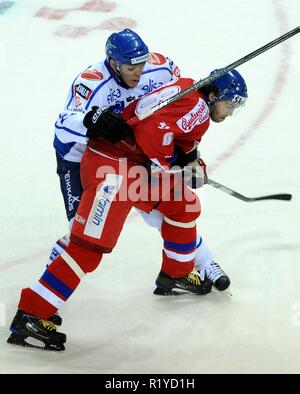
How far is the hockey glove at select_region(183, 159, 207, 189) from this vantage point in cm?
393

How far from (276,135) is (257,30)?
3.91ft

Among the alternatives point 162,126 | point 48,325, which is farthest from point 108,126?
point 48,325

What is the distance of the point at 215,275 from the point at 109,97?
0.87 meters

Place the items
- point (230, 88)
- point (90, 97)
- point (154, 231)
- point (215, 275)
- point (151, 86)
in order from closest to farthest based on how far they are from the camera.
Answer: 1. point (230, 88)
2. point (90, 97)
3. point (151, 86)
4. point (215, 275)
5. point (154, 231)

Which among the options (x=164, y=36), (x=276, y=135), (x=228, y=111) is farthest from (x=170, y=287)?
(x=164, y=36)

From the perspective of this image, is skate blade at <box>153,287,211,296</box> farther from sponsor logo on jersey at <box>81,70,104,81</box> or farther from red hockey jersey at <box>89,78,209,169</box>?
sponsor logo on jersey at <box>81,70,104,81</box>

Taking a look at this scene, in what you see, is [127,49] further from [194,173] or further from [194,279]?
[194,279]

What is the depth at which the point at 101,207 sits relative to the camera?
364 cm

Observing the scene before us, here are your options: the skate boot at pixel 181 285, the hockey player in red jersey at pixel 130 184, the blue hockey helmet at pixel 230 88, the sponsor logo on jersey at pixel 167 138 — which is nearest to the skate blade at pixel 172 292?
the skate boot at pixel 181 285

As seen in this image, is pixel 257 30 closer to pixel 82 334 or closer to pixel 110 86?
pixel 110 86

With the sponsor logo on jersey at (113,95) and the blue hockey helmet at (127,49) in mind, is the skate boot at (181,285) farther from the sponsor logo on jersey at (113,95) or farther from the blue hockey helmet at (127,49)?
the blue hockey helmet at (127,49)

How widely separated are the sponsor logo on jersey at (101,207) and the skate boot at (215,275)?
67 centimetres

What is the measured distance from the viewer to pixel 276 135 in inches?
201

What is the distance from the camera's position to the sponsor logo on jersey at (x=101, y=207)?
11.9 feet
